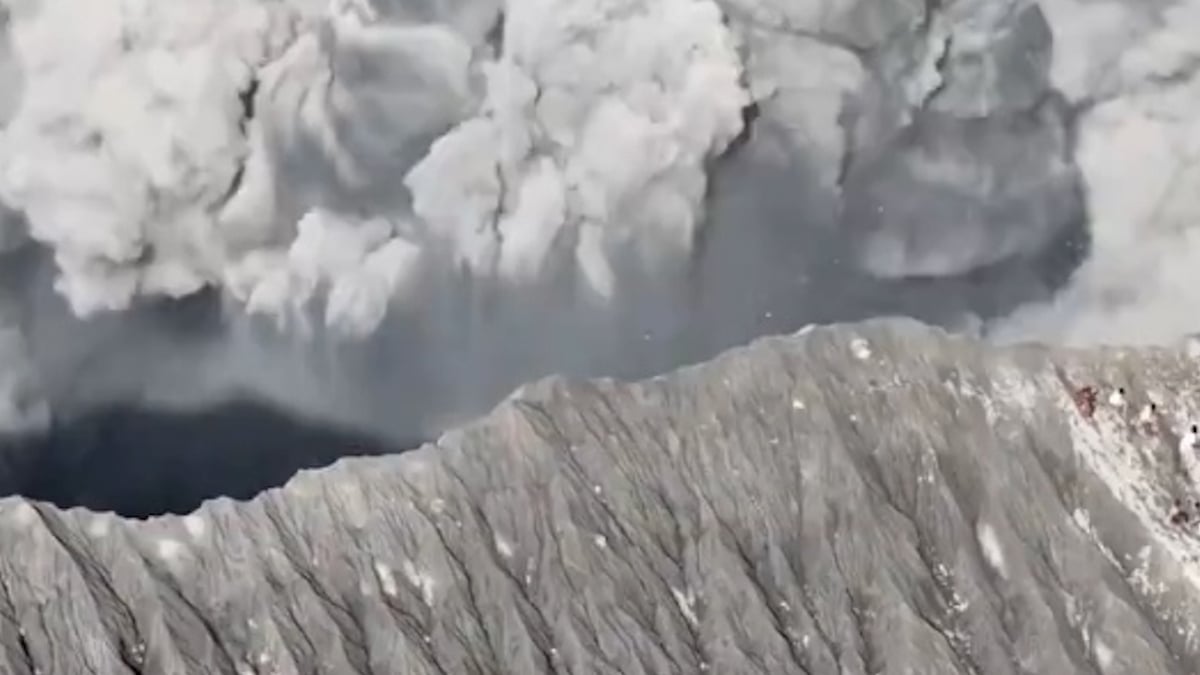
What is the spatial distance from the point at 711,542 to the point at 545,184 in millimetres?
764

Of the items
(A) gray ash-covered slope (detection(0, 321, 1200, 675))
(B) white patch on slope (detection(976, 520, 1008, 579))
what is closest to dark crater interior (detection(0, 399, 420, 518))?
(A) gray ash-covered slope (detection(0, 321, 1200, 675))

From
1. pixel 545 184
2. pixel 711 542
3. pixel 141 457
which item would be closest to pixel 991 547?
pixel 711 542

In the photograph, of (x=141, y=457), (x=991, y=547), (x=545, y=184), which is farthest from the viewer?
(x=991, y=547)

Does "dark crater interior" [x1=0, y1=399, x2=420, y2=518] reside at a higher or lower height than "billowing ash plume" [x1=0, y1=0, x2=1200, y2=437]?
lower

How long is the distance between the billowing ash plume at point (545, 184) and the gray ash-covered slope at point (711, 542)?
4.3 inches

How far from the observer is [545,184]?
3389 mm

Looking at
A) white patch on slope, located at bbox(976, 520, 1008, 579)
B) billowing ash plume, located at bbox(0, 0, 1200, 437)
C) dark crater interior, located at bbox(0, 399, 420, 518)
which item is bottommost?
white patch on slope, located at bbox(976, 520, 1008, 579)

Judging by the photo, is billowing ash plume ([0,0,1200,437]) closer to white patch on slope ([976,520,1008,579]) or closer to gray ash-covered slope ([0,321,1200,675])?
gray ash-covered slope ([0,321,1200,675])

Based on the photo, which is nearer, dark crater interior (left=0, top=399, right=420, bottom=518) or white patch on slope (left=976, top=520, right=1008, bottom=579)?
dark crater interior (left=0, top=399, right=420, bottom=518)

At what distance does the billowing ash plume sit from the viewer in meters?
3.22

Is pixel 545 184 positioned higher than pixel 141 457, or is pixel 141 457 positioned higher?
pixel 545 184

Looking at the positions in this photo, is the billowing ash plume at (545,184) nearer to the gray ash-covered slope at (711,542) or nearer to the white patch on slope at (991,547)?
the gray ash-covered slope at (711,542)

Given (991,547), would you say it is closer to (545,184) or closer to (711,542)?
(711,542)

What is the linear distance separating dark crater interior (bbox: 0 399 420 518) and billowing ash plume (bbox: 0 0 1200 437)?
0.05 meters
